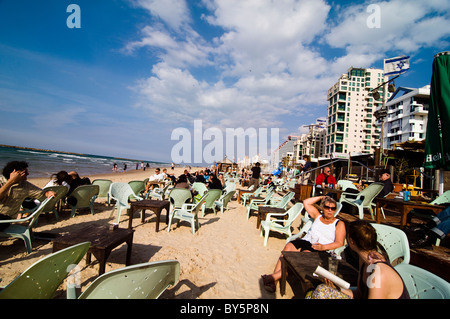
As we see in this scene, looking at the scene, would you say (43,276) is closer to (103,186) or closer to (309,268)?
(309,268)

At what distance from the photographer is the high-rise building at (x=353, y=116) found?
53.2 m

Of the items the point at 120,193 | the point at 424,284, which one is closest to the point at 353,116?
the point at 120,193

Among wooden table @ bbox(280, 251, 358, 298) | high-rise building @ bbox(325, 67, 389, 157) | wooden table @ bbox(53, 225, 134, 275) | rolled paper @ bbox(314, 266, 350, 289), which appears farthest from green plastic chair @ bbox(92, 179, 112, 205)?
high-rise building @ bbox(325, 67, 389, 157)

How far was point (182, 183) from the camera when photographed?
634cm

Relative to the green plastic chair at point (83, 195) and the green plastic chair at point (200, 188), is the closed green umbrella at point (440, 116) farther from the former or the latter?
the green plastic chair at point (83, 195)

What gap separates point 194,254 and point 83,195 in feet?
11.9

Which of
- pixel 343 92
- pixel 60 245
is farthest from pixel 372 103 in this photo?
pixel 60 245

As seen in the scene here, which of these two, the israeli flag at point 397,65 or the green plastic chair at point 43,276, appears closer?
the green plastic chair at point 43,276

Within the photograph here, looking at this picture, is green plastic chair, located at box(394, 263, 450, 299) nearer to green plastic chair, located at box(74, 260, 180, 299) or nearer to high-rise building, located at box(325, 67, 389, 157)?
green plastic chair, located at box(74, 260, 180, 299)

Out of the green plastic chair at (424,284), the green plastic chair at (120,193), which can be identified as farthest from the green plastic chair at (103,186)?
the green plastic chair at (424,284)

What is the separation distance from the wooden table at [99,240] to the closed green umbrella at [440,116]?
423 cm

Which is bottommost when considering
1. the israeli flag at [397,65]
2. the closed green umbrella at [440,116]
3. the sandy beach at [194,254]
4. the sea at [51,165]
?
the sandy beach at [194,254]
